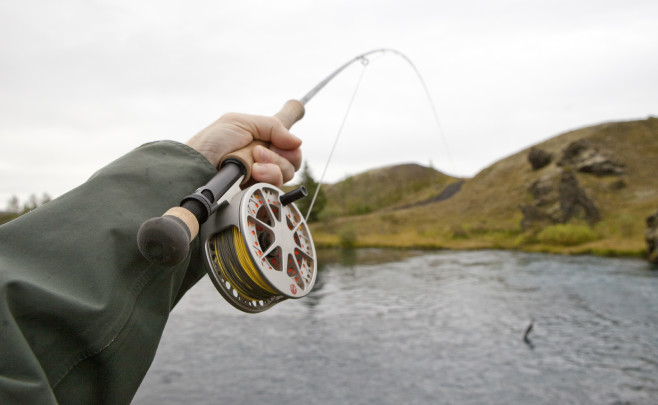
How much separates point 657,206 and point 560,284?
2207 centimetres

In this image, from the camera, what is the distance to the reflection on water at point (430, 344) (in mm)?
11414

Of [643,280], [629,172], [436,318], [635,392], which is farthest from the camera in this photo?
[629,172]

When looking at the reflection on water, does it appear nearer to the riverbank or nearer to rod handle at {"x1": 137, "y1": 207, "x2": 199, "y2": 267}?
the riverbank

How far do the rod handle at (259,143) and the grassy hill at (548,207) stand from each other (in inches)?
1168

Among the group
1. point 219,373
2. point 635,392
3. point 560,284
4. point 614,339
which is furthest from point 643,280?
point 219,373

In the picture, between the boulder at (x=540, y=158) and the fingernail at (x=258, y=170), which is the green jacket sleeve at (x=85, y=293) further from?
the boulder at (x=540, y=158)

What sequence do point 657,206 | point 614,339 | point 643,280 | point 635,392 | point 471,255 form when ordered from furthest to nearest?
point 657,206 → point 471,255 → point 643,280 → point 614,339 → point 635,392

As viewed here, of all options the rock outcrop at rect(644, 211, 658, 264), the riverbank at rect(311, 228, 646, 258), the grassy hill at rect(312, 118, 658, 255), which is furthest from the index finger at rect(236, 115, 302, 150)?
the grassy hill at rect(312, 118, 658, 255)

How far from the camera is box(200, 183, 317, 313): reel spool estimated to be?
147 cm

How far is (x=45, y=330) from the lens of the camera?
3.18 ft

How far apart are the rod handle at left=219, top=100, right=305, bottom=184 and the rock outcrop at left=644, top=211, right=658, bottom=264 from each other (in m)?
27.0

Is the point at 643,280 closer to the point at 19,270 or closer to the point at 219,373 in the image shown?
the point at 219,373

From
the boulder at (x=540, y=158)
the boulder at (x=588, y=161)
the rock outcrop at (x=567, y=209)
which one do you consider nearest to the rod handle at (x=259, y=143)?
the rock outcrop at (x=567, y=209)

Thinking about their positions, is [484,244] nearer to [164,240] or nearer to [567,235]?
[567,235]
